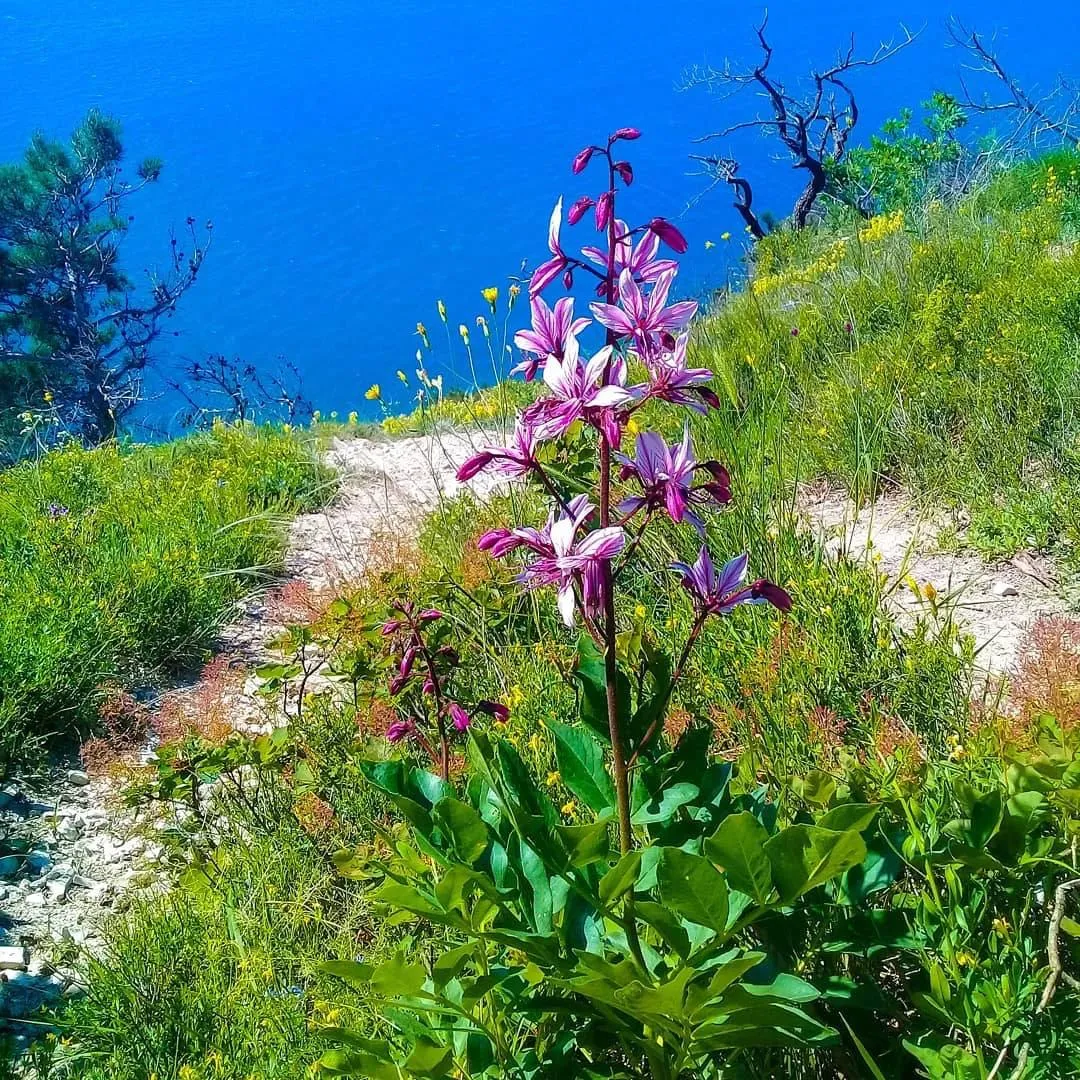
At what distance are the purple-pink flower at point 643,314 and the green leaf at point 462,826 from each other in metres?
0.54

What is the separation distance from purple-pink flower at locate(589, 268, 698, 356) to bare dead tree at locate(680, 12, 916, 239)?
12178 millimetres

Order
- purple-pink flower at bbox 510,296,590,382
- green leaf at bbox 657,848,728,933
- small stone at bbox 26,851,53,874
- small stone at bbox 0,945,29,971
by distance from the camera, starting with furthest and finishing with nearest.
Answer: small stone at bbox 26,851,53,874 → small stone at bbox 0,945,29,971 → purple-pink flower at bbox 510,296,590,382 → green leaf at bbox 657,848,728,933

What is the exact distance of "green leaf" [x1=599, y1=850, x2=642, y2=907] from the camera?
89cm

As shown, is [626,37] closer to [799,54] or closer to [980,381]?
[799,54]

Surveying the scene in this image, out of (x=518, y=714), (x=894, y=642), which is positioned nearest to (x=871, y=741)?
(x=894, y=642)

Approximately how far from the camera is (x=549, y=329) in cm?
105

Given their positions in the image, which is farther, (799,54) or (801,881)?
(799,54)

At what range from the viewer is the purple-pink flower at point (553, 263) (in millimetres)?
1056

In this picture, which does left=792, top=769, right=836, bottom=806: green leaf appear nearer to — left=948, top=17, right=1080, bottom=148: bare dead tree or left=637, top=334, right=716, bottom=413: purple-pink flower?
left=637, top=334, right=716, bottom=413: purple-pink flower

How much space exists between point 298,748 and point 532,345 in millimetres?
1728

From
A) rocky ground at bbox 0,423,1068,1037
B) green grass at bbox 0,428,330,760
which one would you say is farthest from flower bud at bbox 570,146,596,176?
green grass at bbox 0,428,330,760

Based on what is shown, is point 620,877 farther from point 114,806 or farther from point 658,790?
point 114,806

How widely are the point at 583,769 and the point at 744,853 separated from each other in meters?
0.34

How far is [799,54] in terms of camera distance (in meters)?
42.1
